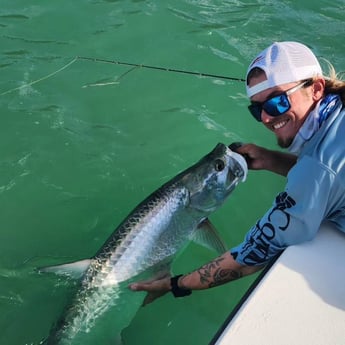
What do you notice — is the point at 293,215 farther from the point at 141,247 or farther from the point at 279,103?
the point at 141,247

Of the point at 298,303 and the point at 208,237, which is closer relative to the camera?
the point at 298,303

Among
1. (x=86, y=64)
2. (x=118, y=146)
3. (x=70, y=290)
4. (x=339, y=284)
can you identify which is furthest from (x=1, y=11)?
(x=339, y=284)

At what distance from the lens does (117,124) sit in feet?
15.8

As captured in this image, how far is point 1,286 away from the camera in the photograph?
3369 mm

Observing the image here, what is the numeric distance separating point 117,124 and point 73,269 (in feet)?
7.22

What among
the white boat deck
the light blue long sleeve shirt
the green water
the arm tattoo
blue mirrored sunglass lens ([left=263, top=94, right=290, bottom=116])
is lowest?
the green water

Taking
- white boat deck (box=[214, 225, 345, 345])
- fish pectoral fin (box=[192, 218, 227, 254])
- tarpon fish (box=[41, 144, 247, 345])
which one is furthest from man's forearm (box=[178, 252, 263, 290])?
fish pectoral fin (box=[192, 218, 227, 254])

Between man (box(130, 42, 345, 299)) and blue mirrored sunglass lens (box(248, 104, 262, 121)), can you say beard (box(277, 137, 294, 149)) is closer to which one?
man (box(130, 42, 345, 299))

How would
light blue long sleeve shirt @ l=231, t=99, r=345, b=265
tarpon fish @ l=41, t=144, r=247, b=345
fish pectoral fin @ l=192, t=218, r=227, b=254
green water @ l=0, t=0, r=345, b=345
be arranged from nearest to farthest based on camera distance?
light blue long sleeve shirt @ l=231, t=99, r=345, b=265
tarpon fish @ l=41, t=144, r=247, b=345
fish pectoral fin @ l=192, t=218, r=227, b=254
green water @ l=0, t=0, r=345, b=345

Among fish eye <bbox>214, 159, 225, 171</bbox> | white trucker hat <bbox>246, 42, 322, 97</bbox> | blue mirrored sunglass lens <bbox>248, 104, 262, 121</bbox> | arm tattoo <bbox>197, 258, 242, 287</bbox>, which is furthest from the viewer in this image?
fish eye <bbox>214, 159, 225, 171</bbox>

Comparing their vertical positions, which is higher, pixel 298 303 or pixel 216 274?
pixel 298 303

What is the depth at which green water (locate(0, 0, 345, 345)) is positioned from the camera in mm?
3303

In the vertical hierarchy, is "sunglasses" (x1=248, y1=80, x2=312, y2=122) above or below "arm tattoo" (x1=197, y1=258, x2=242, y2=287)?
above

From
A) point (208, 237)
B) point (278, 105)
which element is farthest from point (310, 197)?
point (208, 237)
